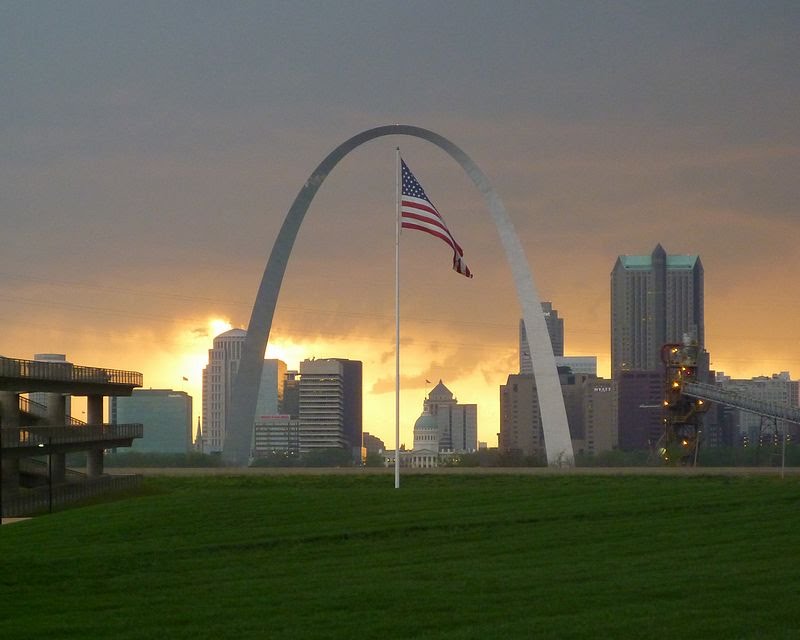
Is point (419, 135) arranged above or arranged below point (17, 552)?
above

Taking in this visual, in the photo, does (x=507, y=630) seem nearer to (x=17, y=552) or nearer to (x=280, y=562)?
(x=280, y=562)

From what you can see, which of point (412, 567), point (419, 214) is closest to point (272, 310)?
point (419, 214)

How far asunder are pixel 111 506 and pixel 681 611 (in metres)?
24.1

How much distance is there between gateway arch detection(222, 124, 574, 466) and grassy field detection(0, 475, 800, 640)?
1447 inches

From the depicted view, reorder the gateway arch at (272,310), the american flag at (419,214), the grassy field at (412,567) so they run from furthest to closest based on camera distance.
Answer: the gateway arch at (272,310)
the american flag at (419,214)
the grassy field at (412,567)

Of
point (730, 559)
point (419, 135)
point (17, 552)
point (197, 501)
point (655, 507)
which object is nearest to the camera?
point (730, 559)

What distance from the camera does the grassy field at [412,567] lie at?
20.3 meters

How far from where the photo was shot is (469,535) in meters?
31.3

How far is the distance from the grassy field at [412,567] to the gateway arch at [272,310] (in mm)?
36757

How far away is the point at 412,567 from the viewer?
26.2m

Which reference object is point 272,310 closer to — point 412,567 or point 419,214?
point 419,214

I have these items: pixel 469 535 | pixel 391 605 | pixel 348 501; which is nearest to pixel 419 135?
pixel 348 501

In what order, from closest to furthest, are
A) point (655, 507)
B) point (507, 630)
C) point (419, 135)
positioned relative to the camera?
1. point (507, 630)
2. point (655, 507)
3. point (419, 135)

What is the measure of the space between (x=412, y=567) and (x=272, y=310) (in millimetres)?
58879
